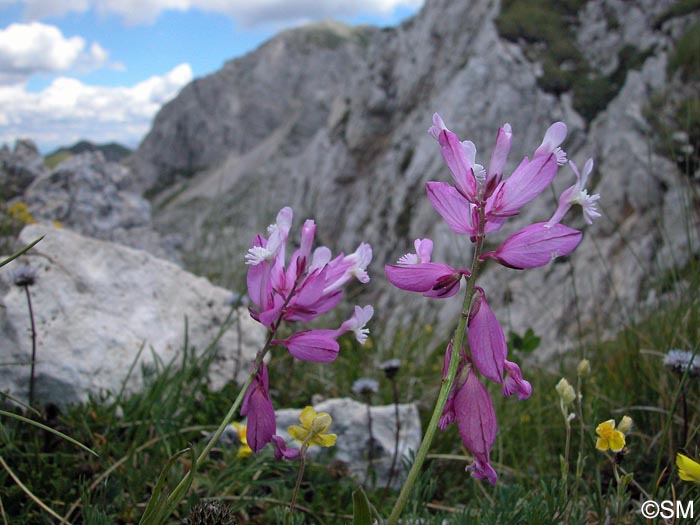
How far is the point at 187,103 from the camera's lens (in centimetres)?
8525

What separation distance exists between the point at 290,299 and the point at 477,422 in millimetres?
489

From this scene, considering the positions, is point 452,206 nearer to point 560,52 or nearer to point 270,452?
point 270,452

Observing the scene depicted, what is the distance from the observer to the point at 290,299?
130 cm

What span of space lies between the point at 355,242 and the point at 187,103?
75056mm

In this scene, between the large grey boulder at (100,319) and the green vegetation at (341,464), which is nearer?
the green vegetation at (341,464)

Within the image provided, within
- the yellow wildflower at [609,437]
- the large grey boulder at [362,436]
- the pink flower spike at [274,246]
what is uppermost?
the pink flower spike at [274,246]

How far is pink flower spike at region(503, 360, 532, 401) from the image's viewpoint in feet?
4.00

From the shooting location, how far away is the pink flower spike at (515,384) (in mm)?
1219

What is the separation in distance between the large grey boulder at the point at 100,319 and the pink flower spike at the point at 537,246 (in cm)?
206

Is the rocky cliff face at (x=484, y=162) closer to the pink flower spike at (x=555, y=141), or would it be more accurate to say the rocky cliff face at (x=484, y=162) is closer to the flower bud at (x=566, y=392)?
the flower bud at (x=566, y=392)

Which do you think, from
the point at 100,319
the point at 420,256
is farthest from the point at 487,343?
the point at 100,319

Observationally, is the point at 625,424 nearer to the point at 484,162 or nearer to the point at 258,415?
the point at 258,415

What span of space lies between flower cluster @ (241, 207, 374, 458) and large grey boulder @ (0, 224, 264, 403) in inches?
66.8

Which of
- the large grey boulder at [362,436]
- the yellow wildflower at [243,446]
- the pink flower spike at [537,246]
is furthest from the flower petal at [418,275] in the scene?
the large grey boulder at [362,436]
